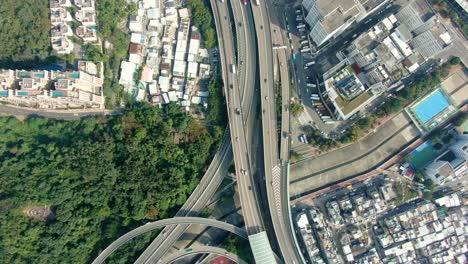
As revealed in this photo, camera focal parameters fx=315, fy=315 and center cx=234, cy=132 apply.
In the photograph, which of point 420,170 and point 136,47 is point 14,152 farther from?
point 420,170

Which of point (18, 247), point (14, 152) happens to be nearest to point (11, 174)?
point (14, 152)

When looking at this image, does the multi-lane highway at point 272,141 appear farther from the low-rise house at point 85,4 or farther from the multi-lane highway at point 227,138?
the low-rise house at point 85,4

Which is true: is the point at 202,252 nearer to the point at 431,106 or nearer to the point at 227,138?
the point at 227,138

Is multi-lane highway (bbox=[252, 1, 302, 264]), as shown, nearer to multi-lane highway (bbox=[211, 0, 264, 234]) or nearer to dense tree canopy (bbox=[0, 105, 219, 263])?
multi-lane highway (bbox=[211, 0, 264, 234])

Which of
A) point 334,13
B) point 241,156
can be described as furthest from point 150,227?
point 334,13

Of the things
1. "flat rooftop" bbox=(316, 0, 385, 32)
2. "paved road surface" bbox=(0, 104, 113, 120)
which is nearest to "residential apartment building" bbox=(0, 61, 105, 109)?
"paved road surface" bbox=(0, 104, 113, 120)

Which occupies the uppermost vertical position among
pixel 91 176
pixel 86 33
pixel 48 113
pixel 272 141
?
pixel 86 33
